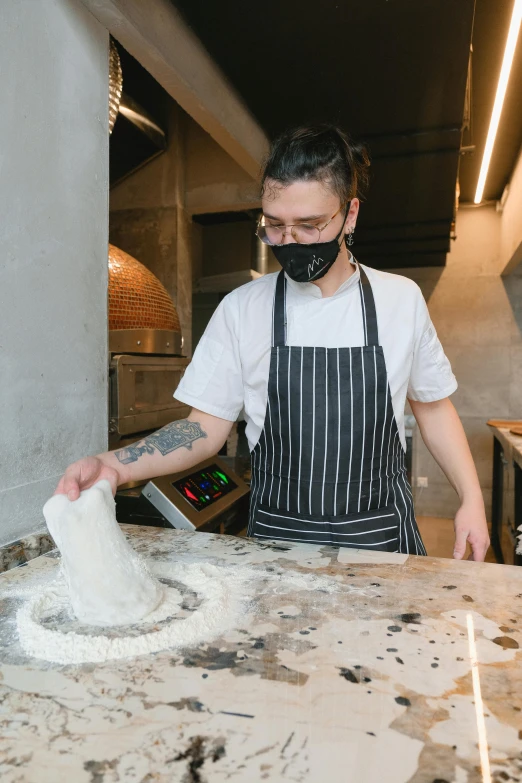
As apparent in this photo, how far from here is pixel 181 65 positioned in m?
1.65

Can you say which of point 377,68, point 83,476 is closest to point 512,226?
point 377,68

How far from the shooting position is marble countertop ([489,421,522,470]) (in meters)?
2.67

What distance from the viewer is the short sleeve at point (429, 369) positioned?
4.55 ft

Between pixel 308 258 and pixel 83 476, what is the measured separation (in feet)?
2.22

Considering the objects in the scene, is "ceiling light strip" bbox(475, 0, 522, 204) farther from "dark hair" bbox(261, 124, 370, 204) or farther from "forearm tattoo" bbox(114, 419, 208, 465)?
"forearm tattoo" bbox(114, 419, 208, 465)

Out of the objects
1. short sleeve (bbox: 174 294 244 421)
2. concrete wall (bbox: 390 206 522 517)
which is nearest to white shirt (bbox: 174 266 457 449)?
short sleeve (bbox: 174 294 244 421)

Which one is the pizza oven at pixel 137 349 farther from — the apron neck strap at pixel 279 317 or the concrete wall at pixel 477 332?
the concrete wall at pixel 477 332

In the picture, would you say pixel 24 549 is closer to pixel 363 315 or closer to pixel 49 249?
pixel 49 249

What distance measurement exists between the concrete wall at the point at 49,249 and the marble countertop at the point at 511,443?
210cm

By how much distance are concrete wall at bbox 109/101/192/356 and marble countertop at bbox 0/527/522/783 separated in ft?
7.44

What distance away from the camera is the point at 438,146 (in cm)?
247

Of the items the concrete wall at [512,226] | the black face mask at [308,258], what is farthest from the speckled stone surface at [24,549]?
the concrete wall at [512,226]

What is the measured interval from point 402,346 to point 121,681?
38.6 inches

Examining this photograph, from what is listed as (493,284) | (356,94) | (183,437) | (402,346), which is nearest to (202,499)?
(183,437)
